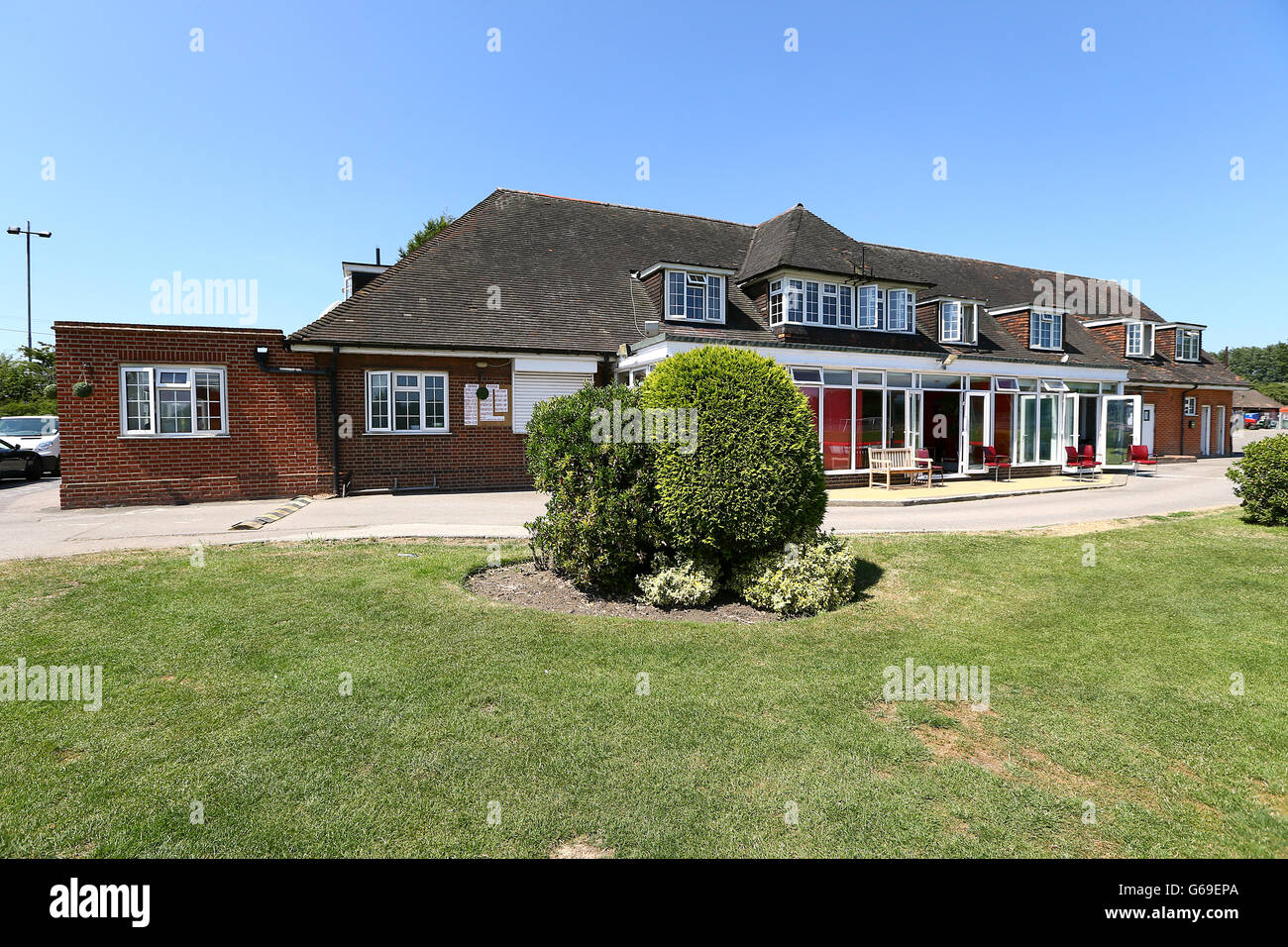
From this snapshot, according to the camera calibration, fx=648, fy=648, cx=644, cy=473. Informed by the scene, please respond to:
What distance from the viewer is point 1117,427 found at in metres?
24.2

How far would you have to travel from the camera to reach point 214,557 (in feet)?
28.2

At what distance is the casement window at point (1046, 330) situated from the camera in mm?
24328

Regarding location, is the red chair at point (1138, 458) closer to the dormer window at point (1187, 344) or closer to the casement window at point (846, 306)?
the dormer window at point (1187, 344)

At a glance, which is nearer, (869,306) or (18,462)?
(869,306)

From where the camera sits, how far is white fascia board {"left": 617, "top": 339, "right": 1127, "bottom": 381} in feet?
58.0

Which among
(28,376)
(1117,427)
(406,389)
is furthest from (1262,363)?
(28,376)

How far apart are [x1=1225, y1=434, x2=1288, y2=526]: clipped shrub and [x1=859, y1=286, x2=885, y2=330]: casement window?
1110cm

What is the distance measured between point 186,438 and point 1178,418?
4018 centimetres

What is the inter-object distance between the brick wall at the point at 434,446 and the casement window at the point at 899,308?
1269 centimetres

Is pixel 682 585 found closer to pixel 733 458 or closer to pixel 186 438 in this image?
pixel 733 458

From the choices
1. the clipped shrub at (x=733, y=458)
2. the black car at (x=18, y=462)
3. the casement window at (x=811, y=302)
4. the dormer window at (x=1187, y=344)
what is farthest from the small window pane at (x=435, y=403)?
the dormer window at (x=1187, y=344)

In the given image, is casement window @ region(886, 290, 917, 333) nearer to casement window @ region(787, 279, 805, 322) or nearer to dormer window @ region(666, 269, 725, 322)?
casement window @ region(787, 279, 805, 322)
